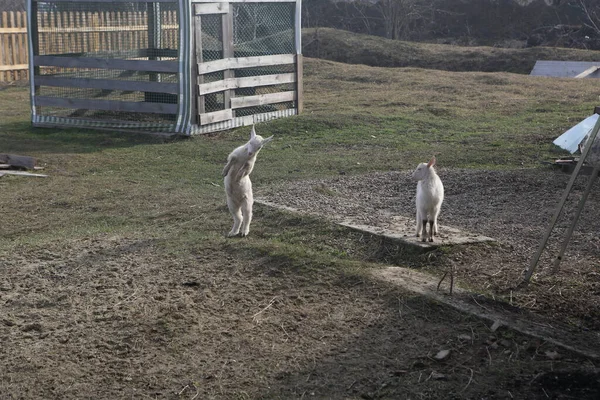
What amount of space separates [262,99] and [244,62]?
2.86 feet

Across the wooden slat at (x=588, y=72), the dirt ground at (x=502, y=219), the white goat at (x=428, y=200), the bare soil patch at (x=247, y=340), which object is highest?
the wooden slat at (x=588, y=72)

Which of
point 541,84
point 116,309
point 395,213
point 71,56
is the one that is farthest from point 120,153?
point 541,84

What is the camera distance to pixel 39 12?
14.8 metres

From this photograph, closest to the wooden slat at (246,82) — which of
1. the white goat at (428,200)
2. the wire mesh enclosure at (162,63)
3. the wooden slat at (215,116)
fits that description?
the wire mesh enclosure at (162,63)

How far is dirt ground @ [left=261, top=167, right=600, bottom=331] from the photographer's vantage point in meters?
5.98

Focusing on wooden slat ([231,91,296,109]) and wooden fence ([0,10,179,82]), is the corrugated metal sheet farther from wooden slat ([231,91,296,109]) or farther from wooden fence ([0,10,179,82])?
wooden fence ([0,10,179,82])

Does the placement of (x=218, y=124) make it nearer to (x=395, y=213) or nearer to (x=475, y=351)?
(x=395, y=213)

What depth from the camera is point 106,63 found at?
1404 centimetres

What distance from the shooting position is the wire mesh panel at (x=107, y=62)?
14000mm

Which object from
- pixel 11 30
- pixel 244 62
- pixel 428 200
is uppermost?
pixel 11 30

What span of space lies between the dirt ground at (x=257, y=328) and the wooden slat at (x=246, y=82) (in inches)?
Result: 256

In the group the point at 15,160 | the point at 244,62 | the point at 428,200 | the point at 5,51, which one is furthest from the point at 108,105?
the point at 5,51

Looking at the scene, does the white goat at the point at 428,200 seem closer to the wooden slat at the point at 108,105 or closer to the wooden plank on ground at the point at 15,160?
the wooden plank on ground at the point at 15,160

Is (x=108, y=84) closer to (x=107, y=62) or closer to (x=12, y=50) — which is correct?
(x=107, y=62)
